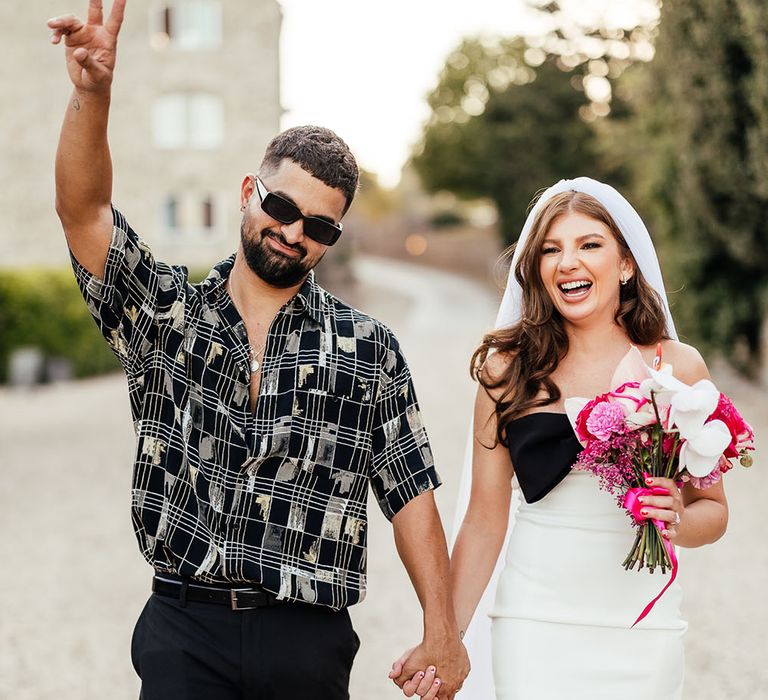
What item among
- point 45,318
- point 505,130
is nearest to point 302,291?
point 45,318

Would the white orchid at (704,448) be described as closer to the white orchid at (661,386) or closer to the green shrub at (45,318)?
the white orchid at (661,386)

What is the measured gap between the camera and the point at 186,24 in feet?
104

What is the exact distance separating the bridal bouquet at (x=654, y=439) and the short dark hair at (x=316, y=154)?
976 mm

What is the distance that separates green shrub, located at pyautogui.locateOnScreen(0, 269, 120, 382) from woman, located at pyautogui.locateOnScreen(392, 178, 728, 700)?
19844 mm

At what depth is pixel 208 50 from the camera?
31359mm

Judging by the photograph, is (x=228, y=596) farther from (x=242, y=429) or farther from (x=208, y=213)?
(x=208, y=213)

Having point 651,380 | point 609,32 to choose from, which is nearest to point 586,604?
point 651,380

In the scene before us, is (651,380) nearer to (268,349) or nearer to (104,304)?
(268,349)

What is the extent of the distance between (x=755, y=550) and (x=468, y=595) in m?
6.36

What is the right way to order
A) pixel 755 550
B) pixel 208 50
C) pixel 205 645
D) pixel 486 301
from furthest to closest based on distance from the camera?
pixel 486 301 → pixel 208 50 → pixel 755 550 → pixel 205 645

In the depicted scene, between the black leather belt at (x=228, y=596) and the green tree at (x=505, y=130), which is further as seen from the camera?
the green tree at (x=505, y=130)

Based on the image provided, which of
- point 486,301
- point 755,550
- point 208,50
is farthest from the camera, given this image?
point 486,301

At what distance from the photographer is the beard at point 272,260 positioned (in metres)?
3.01

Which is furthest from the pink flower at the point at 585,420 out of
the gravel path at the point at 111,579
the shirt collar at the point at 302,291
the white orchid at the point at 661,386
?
the gravel path at the point at 111,579
